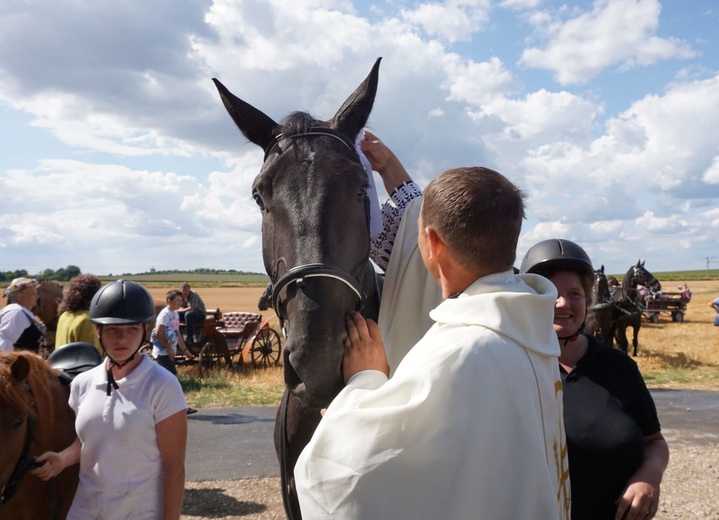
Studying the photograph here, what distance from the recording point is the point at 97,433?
2686 mm

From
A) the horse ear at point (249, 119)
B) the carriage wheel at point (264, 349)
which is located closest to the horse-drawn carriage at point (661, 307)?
the carriage wheel at point (264, 349)

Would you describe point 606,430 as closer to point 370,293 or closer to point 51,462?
point 370,293

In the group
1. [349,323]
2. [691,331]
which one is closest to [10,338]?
[349,323]

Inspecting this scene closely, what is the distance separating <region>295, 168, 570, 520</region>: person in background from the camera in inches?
45.9

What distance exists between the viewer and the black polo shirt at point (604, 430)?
7.41 ft

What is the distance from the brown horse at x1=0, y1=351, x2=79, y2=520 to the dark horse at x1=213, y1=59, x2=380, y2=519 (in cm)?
128

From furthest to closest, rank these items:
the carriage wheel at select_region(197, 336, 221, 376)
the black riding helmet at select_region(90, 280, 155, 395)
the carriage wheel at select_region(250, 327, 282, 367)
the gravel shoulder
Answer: the carriage wheel at select_region(250, 327, 282, 367) → the carriage wheel at select_region(197, 336, 221, 376) → the gravel shoulder → the black riding helmet at select_region(90, 280, 155, 395)

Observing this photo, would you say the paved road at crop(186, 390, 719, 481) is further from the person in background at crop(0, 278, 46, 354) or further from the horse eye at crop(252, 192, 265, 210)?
the horse eye at crop(252, 192, 265, 210)

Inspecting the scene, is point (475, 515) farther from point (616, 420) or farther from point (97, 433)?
point (97, 433)

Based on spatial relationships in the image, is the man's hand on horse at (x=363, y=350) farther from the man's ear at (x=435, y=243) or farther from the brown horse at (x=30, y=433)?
the brown horse at (x=30, y=433)

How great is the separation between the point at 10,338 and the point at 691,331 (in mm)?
26111

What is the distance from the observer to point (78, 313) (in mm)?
6293

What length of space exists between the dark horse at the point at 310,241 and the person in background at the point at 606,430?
0.97 m

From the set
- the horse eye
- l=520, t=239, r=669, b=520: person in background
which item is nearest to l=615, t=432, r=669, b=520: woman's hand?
l=520, t=239, r=669, b=520: person in background
